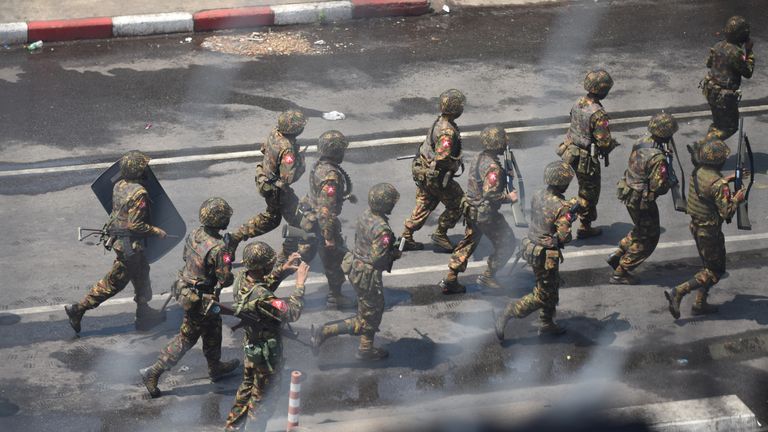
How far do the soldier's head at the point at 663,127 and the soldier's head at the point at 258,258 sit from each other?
4242mm

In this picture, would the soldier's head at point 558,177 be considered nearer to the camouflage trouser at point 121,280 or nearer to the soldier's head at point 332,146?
the soldier's head at point 332,146

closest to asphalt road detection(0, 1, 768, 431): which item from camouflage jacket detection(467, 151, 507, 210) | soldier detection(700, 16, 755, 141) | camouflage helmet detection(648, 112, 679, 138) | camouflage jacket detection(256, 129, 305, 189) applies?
soldier detection(700, 16, 755, 141)

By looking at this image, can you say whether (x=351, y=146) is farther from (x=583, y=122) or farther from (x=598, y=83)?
(x=598, y=83)

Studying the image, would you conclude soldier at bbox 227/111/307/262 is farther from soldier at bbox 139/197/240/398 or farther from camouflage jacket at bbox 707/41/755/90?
camouflage jacket at bbox 707/41/755/90

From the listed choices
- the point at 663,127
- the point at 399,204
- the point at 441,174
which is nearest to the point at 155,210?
the point at 441,174

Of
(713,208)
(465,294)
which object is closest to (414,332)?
(465,294)

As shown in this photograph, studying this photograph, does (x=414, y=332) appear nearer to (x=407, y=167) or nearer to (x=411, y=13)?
(x=407, y=167)

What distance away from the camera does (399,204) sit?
13766 mm

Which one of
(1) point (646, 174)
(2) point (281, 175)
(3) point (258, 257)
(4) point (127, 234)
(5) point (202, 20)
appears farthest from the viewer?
(5) point (202, 20)

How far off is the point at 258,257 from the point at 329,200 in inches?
78.4

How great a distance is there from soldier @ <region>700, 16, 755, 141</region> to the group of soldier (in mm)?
2389

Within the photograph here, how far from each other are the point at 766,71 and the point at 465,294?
24.7 ft

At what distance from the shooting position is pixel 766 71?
17.3 m

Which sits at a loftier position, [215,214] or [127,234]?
[215,214]
